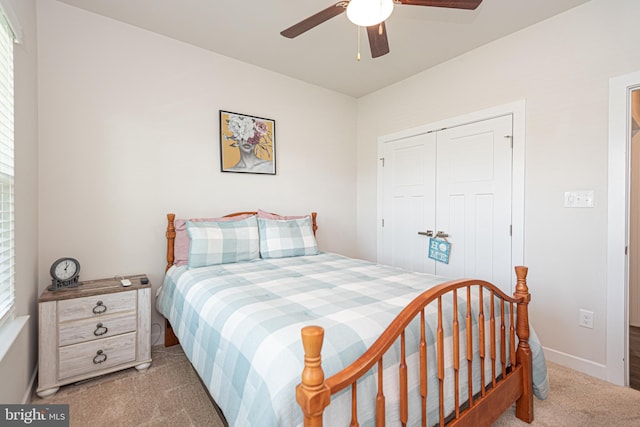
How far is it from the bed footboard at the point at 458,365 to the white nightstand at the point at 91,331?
1.80 meters

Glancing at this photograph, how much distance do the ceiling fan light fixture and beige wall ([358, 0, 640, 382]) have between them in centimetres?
167

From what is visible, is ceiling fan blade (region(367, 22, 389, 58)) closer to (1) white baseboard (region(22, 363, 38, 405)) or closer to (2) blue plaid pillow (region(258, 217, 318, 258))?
(2) blue plaid pillow (region(258, 217, 318, 258))

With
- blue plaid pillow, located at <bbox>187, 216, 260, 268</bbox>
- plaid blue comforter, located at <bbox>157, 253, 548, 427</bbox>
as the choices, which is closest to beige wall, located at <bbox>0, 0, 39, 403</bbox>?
plaid blue comforter, located at <bbox>157, 253, 548, 427</bbox>

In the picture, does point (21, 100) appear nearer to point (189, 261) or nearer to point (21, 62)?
point (21, 62)

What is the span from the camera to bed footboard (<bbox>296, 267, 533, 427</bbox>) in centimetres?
80

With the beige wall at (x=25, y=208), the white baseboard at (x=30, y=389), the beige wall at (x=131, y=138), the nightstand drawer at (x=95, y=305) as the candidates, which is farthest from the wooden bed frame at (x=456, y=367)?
the beige wall at (x=131, y=138)

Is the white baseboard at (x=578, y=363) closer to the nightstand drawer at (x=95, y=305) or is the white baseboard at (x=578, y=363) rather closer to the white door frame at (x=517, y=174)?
the white door frame at (x=517, y=174)

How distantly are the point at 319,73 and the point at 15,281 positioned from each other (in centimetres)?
296

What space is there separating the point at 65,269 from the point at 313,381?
6.87ft

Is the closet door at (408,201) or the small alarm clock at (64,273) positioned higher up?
the closet door at (408,201)

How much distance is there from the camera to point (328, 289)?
172 cm

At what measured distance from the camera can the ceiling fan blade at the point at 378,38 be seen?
166cm

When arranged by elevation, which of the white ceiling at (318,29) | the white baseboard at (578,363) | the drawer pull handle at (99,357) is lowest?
the white baseboard at (578,363)

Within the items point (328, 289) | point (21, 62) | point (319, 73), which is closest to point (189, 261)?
point (328, 289)
